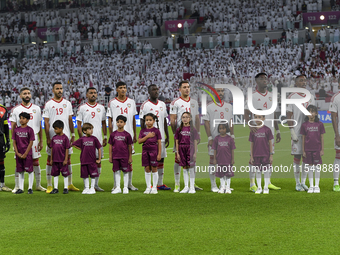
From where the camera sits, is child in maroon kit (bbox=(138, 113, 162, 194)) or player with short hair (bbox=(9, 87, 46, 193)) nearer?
child in maroon kit (bbox=(138, 113, 162, 194))

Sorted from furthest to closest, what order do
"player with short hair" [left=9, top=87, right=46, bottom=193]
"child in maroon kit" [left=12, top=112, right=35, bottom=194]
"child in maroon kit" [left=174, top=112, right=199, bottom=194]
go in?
"player with short hair" [left=9, top=87, right=46, bottom=193] < "child in maroon kit" [left=12, top=112, right=35, bottom=194] < "child in maroon kit" [left=174, top=112, right=199, bottom=194]

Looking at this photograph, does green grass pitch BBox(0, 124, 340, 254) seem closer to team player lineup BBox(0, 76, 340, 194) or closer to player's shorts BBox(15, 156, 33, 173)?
team player lineup BBox(0, 76, 340, 194)

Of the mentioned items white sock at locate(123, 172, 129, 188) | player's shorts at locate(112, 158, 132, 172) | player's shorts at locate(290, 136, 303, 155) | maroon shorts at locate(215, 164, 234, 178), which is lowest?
white sock at locate(123, 172, 129, 188)

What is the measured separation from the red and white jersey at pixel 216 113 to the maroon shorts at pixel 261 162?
2.83 feet

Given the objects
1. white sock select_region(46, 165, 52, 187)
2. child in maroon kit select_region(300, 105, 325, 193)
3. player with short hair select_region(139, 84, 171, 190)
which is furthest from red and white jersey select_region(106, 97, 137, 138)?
child in maroon kit select_region(300, 105, 325, 193)

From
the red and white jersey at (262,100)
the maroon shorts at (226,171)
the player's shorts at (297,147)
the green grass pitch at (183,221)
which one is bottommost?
the green grass pitch at (183,221)

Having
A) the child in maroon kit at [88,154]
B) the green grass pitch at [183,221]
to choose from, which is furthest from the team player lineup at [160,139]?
the green grass pitch at [183,221]

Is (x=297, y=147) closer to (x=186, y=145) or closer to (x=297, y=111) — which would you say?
(x=297, y=111)

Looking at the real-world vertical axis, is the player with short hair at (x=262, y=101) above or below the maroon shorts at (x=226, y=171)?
above

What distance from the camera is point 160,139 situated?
29.3 feet

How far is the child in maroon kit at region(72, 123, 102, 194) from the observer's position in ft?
29.1

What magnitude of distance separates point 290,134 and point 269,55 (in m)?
29.4

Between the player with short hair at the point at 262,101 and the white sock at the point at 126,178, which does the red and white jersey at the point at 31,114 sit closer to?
the white sock at the point at 126,178

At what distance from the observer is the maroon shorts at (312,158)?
859 cm
